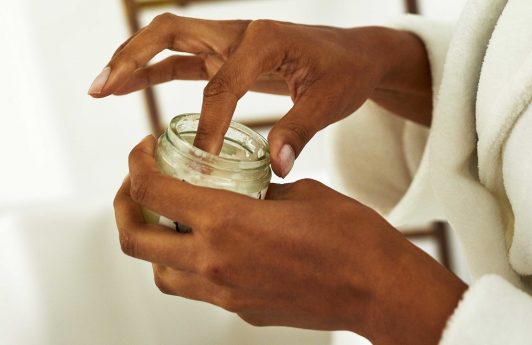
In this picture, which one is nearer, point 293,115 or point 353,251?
point 353,251

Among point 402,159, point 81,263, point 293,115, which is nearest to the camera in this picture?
point 293,115

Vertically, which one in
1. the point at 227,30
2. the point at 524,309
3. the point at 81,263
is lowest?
the point at 81,263

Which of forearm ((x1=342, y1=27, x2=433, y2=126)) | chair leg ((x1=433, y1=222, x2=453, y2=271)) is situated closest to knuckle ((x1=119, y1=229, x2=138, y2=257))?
forearm ((x1=342, y1=27, x2=433, y2=126))

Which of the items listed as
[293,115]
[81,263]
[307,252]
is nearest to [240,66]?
[293,115]

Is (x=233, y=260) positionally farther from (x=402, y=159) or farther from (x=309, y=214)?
(x=402, y=159)

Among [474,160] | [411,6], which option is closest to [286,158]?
[474,160]

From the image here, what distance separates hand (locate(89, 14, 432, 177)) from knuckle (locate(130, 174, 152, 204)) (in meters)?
0.04

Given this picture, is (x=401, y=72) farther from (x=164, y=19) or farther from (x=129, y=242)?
(x=129, y=242)

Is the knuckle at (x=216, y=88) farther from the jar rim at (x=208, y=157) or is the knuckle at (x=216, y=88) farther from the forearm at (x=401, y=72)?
the forearm at (x=401, y=72)

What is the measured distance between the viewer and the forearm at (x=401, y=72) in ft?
2.11

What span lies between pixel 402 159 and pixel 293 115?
1.06 ft

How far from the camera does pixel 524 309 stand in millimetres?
407

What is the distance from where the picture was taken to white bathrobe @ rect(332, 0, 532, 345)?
0.41 meters

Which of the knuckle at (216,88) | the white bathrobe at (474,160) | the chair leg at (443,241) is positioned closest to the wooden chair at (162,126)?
the chair leg at (443,241)
